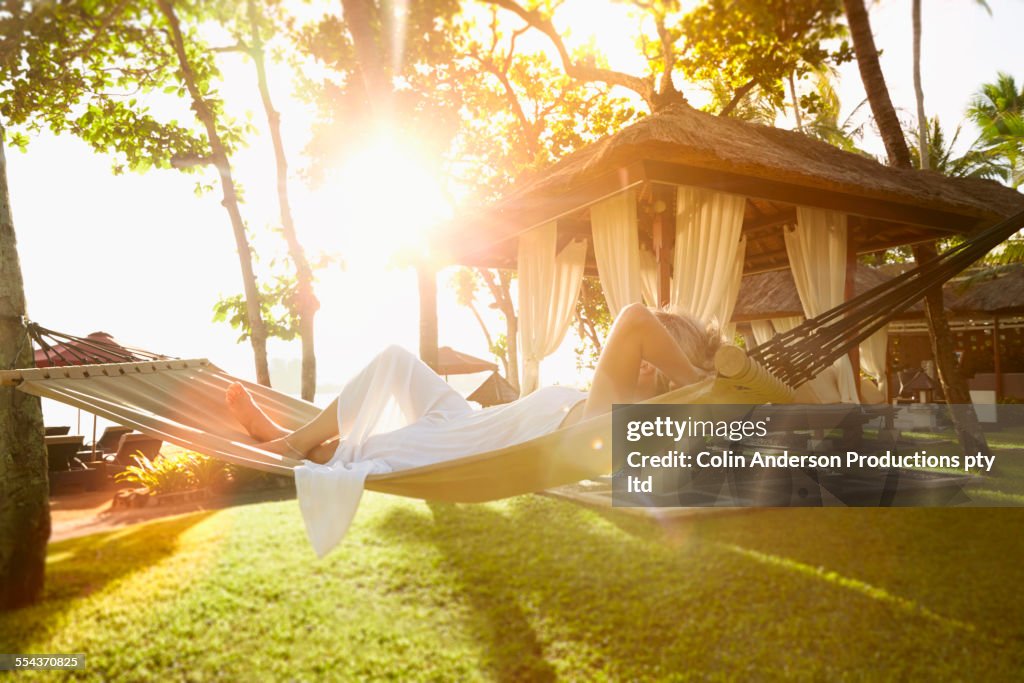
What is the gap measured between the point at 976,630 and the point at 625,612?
4.86ft

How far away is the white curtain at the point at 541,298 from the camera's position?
20.7 feet

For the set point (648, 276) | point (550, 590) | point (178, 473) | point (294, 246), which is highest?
point (294, 246)

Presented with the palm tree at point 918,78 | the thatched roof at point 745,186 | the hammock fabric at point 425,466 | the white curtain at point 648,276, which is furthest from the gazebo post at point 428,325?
the palm tree at point 918,78

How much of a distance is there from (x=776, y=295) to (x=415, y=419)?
849 centimetres

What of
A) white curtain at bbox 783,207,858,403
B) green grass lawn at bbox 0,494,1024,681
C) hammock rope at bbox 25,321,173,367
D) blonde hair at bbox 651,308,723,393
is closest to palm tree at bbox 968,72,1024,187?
white curtain at bbox 783,207,858,403

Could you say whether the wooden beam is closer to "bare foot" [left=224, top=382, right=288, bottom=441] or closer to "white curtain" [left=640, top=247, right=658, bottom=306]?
"white curtain" [left=640, top=247, right=658, bottom=306]

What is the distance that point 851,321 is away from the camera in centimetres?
296

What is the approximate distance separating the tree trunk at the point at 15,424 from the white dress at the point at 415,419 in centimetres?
128

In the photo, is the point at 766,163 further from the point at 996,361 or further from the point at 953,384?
the point at 996,361

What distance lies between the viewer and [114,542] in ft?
→ 20.0

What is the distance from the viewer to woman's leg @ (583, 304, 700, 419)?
2113 millimetres

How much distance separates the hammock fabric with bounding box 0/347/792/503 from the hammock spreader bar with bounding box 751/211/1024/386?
0.50m

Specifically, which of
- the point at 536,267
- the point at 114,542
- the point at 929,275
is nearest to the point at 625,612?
the point at 929,275

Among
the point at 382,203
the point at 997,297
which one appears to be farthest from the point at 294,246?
the point at 997,297
